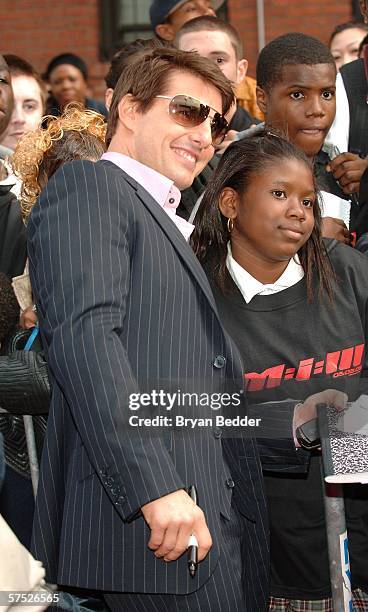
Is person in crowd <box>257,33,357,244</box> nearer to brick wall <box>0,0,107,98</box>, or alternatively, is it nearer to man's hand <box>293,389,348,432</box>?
man's hand <box>293,389,348,432</box>

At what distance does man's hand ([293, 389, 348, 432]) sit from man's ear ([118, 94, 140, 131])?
2.86ft

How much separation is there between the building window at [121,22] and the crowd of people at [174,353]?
6.21 metres

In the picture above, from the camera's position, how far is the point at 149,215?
270 centimetres

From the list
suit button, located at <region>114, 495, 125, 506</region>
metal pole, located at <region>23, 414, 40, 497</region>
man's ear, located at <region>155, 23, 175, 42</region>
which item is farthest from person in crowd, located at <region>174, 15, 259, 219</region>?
suit button, located at <region>114, 495, 125, 506</region>

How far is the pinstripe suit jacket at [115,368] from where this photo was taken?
240 cm

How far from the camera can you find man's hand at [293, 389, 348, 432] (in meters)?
2.72

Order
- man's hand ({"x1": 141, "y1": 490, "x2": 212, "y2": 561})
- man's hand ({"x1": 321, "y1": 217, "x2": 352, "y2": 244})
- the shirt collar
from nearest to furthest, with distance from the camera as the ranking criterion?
man's hand ({"x1": 141, "y1": 490, "x2": 212, "y2": 561}), the shirt collar, man's hand ({"x1": 321, "y1": 217, "x2": 352, "y2": 244})

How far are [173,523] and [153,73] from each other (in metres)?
1.24

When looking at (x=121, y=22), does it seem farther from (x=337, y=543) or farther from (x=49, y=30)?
(x=337, y=543)

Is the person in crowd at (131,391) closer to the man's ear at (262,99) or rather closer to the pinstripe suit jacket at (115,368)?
the pinstripe suit jacket at (115,368)

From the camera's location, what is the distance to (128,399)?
7.88 ft

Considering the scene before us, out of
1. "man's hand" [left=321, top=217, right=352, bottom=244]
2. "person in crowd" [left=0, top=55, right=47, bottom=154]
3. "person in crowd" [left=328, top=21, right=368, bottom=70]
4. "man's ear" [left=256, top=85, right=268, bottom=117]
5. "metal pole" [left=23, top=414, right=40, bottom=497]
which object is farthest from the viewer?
"person in crowd" [left=328, top=21, right=368, bottom=70]

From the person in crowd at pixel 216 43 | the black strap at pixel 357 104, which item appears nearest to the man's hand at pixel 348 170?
the black strap at pixel 357 104

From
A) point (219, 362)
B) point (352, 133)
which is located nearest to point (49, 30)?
point (352, 133)
